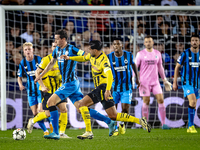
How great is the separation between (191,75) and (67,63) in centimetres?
260

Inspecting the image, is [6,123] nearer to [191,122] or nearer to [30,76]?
[30,76]

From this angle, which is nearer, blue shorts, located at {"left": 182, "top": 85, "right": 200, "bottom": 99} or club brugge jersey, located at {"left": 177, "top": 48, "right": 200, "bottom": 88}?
blue shorts, located at {"left": 182, "top": 85, "right": 200, "bottom": 99}

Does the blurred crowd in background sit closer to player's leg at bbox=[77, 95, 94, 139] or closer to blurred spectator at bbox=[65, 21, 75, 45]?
blurred spectator at bbox=[65, 21, 75, 45]

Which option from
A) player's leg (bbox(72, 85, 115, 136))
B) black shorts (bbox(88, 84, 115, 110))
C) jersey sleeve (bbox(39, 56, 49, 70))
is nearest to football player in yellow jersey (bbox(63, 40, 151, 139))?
black shorts (bbox(88, 84, 115, 110))

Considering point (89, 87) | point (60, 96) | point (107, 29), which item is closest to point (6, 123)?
point (89, 87)

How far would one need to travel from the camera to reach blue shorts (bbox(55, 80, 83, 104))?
17.5 feet

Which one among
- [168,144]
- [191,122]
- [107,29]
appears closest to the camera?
[168,144]

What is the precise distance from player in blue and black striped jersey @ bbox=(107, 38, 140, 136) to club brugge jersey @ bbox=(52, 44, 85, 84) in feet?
3.80

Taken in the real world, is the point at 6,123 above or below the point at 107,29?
below

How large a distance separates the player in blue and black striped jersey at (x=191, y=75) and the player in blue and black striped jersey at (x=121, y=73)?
1.00m

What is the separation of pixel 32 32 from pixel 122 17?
2.41m

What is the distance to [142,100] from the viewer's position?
25.1ft

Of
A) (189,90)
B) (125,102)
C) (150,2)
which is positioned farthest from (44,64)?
(150,2)

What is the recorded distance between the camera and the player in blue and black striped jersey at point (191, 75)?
21.6ft
